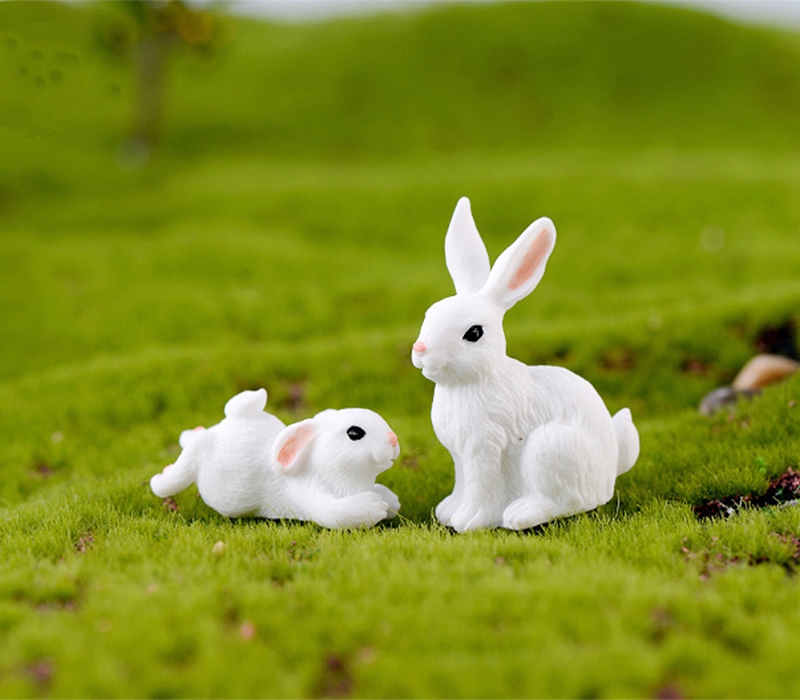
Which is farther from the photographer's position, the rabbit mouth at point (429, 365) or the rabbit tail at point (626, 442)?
the rabbit tail at point (626, 442)

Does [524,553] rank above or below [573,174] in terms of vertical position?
below

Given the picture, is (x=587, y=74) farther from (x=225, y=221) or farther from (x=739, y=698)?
(x=739, y=698)

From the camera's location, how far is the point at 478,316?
17.2 ft

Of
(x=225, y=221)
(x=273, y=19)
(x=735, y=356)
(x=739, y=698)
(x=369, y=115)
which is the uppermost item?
(x=273, y=19)

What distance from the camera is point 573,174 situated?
1961cm

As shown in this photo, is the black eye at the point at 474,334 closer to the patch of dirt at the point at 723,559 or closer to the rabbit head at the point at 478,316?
the rabbit head at the point at 478,316

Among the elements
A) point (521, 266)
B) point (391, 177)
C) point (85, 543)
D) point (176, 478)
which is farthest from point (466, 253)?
point (391, 177)

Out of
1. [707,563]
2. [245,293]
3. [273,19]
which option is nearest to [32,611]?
[707,563]

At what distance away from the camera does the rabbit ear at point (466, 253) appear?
5.65 metres

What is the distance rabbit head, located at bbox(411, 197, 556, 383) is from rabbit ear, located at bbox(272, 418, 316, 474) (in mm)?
1006

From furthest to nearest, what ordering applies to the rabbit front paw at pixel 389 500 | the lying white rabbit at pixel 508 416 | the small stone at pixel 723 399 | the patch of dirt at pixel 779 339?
the patch of dirt at pixel 779 339 < the small stone at pixel 723 399 < the rabbit front paw at pixel 389 500 < the lying white rabbit at pixel 508 416

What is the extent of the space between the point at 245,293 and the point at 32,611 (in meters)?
9.11

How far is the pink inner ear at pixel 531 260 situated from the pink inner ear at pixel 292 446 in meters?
1.78

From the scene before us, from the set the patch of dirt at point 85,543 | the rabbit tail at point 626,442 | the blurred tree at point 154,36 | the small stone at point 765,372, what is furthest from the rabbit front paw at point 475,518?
the blurred tree at point 154,36
